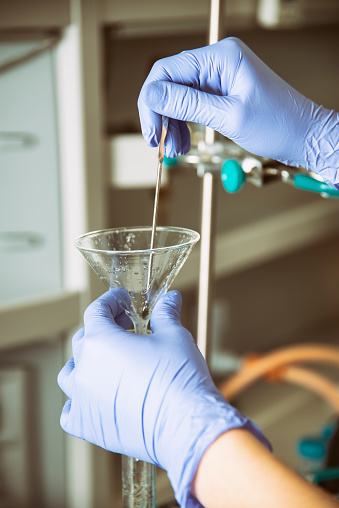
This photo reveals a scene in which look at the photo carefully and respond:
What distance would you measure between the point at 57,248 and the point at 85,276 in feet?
0.29

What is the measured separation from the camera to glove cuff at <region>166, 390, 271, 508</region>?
26.3 inches

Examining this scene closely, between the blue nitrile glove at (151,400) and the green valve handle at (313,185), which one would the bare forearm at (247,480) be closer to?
the blue nitrile glove at (151,400)

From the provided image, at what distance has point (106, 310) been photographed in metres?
0.78

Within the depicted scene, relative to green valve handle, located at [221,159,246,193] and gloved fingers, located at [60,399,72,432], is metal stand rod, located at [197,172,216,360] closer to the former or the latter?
green valve handle, located at [221,159,246,193]

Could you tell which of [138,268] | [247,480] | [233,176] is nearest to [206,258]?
[233,176]

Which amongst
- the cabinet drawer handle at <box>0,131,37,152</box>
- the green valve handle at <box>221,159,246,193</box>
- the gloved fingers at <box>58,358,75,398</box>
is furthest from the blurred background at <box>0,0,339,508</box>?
the gloved fingers at <box>58,358,75,398</box>

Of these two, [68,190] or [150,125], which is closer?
[150,125]

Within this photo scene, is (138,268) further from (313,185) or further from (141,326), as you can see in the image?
(313,185)

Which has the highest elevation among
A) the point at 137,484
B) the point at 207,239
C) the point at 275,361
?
the point at 207,239

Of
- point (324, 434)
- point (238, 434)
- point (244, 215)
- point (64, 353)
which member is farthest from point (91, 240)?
point (244, 215)

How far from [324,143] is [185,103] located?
0.23 meters

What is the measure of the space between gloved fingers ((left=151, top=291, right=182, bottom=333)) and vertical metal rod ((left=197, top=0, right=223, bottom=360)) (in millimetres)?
303

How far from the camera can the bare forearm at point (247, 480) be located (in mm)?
630

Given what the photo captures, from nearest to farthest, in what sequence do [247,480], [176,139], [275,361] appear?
[247,480] → [176,139] → [275,361]
